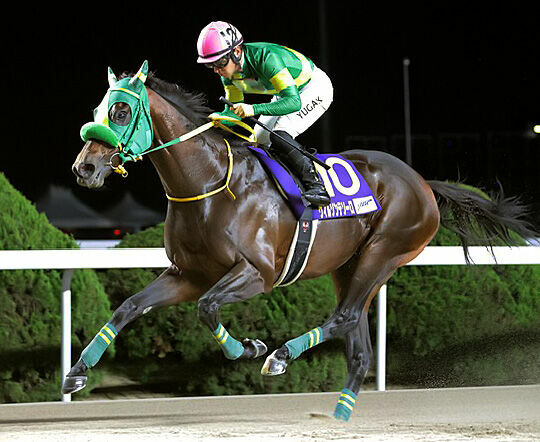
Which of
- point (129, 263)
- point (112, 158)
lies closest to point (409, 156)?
point (129, 263)

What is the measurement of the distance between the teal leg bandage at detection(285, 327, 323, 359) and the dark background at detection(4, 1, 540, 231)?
10.6 ft

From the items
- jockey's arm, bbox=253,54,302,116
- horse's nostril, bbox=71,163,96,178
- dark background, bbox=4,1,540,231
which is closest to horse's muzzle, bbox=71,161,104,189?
horse's nostril, bbox=71,163,96,178

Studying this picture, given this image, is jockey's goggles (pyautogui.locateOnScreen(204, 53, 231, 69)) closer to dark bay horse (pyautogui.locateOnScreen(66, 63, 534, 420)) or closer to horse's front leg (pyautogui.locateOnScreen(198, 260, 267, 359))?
dark bay horse (pyautogui.locateOnScreen(66, 63, 534, 420))

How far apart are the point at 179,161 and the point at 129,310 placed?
1.97 feet

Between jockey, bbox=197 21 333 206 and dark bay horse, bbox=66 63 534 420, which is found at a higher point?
jockey, bbox=197 21 333 206

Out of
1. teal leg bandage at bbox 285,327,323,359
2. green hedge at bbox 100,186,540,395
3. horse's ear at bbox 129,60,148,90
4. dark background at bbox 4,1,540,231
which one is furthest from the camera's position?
dark background at bbox 4,1,540,231

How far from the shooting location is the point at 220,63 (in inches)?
141

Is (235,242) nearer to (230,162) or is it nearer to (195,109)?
(230,162)

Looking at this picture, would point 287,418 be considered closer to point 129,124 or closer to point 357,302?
point 357,302

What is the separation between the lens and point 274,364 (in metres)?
3.52

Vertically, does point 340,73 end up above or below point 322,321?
above

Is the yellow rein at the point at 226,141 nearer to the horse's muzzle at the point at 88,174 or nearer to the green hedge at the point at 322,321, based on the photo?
the horse's muzzle at the point at 88,174

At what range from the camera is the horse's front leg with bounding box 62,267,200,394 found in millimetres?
3447

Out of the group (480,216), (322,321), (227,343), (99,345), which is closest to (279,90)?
(227,343)
